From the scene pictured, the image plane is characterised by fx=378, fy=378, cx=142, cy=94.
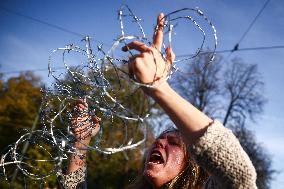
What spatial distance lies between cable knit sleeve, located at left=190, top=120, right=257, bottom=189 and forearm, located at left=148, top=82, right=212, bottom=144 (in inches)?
1.3

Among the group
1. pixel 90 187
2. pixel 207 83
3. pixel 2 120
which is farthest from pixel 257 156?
pixel 2 120

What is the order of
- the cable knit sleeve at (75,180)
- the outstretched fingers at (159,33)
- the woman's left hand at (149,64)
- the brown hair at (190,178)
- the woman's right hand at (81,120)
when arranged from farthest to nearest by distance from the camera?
1. the cable knit sleeve at (75,180)
2. the brown hair at (190,178)
3. the woman's right hand at (81,120)
4. the outstretched fingers at (159,33)
5. the woman's left hand at (149,64)

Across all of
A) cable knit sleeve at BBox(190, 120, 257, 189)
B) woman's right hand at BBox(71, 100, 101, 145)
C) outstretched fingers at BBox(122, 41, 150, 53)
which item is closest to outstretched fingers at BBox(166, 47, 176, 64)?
outstretched fingers at BBox(122, 41, 150, 53)

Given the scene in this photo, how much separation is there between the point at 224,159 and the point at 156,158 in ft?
4.53

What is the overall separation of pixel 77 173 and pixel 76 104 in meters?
0.90

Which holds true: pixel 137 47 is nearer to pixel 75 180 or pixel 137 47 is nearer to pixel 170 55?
pixel 170 55

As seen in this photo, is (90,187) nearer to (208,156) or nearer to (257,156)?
(257,156)

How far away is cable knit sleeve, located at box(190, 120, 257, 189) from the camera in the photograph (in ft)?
4.25

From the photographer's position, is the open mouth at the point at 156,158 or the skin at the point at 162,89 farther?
the open mouth at the point at 156,158

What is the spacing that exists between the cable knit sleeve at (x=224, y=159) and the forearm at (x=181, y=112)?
33mm

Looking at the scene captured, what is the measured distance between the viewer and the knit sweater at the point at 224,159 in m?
1.30

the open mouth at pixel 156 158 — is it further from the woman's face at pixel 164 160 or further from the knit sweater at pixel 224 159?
the knit sweater at pixel 224 159

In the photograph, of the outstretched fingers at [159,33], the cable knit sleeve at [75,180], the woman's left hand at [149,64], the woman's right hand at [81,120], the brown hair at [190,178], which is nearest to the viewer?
the woman's left hand at [149,64]

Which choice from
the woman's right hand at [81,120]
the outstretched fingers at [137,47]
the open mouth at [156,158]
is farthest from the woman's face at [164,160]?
the outstretched fingers at [137,47]
